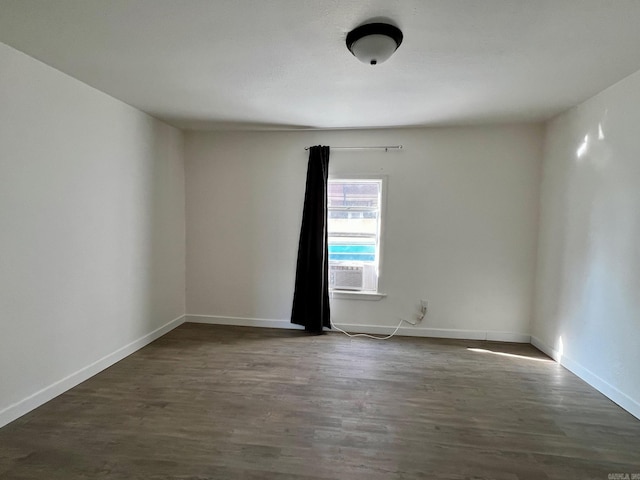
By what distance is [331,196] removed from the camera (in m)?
3.70

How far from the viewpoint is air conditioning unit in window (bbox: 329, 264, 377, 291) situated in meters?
3.68

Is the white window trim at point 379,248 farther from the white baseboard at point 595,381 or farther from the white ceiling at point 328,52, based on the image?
the white baseboard at point 595,381

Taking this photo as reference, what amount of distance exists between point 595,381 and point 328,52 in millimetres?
3112

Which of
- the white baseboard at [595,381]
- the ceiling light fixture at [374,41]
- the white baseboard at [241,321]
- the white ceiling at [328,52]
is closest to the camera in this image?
the white ceiling at [328,52]

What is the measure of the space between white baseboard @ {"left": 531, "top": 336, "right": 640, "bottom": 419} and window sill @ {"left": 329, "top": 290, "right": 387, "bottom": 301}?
1650mm

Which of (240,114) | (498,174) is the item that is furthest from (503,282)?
(240,114)

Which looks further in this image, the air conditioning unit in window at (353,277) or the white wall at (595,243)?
the air conditioning unit in window at (353,277)

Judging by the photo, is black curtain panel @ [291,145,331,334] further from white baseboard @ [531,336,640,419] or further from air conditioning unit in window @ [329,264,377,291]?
white baseboard @ [531,336,640,419]

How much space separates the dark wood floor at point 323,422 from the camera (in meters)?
1.64

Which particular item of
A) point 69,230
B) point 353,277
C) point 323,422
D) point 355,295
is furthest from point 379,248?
point 69,230

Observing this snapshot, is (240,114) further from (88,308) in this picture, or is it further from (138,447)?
(138,447)

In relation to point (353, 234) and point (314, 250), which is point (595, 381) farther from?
point (314, 250)

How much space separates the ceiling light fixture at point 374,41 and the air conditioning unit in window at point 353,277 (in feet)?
7.69

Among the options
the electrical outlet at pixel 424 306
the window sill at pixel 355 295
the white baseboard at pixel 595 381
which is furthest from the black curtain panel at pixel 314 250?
the white baseboard at pixel 595 381
